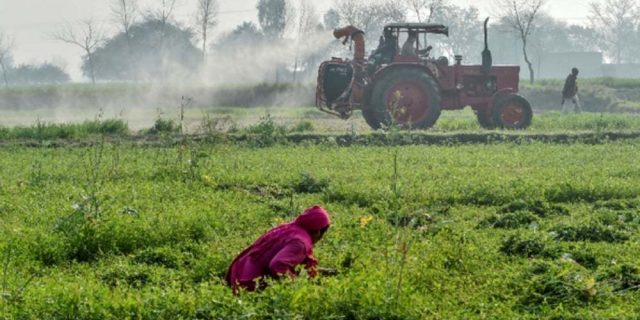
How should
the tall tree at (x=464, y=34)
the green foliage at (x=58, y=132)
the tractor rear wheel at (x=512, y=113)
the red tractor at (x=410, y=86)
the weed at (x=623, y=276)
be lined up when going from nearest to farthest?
the weed at (x=623, y=276)
the green foliage at (x=58, y=132)
the red tractor at (x=410, y=86)
the tractor rear wheel at (x=512, y=113)
the tall tree at (x=464, y=34)

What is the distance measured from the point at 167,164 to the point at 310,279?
26.0ft

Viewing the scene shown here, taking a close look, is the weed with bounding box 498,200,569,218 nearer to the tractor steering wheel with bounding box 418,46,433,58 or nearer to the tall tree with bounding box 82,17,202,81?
the tractor steering wheel with bounding box 418,46,433,58

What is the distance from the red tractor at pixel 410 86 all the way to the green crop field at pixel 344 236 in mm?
6043

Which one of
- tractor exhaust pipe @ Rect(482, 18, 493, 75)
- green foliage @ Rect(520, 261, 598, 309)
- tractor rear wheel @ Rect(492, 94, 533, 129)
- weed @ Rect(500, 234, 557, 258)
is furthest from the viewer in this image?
tractor exhaust pipe @ Rect(482, 18, 493, 75)

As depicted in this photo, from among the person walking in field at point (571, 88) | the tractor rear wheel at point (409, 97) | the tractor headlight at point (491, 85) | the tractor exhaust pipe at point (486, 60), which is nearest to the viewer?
the tractor rear wheel at point (409, 97)

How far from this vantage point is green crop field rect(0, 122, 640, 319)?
20.5 ft

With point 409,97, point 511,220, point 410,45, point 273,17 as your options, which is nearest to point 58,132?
point 409,97

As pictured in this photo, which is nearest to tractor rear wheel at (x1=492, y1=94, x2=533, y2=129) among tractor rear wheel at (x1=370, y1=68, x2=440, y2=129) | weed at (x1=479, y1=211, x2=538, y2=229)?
tractor rear wheel at (x1=370, y1=68, x2=440, y2=129)

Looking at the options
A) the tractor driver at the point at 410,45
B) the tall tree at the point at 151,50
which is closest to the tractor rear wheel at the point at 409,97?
the tractor driver at the point at 410,45

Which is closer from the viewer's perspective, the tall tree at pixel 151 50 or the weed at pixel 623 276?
the weed at pixel 623 276

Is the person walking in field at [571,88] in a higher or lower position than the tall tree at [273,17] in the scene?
lower

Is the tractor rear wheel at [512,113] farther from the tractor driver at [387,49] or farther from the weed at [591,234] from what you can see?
the weed at [591,234]

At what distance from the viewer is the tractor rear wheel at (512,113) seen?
73.2 ft

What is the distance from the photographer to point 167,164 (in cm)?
1412
